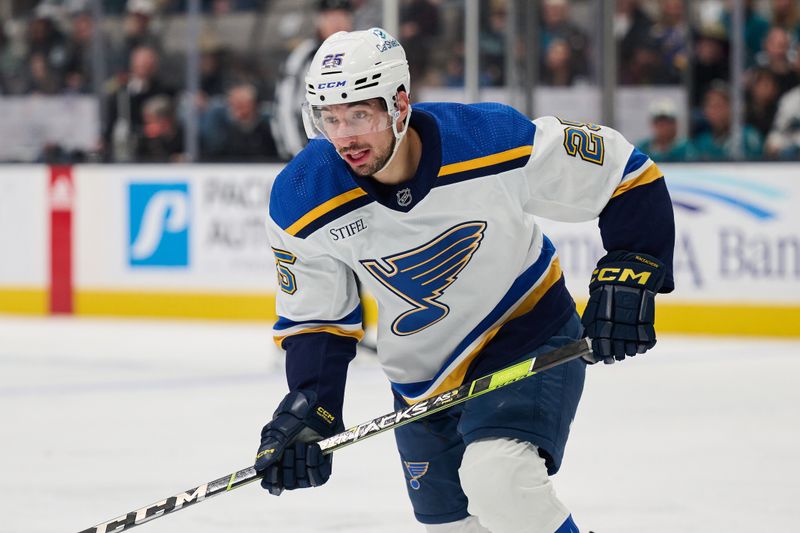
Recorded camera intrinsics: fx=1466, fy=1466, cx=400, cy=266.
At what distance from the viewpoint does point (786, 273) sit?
670 cm

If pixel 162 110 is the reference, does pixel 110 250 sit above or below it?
below

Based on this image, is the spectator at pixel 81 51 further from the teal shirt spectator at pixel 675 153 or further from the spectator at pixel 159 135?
the teal shirt spectator at pixel 675 153

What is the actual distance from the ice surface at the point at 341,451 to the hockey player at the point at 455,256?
781 millimetres

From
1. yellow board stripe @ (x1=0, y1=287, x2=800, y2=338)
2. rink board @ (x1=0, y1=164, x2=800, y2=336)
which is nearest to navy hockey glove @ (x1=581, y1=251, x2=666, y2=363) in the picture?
rink board @ (x1=0, y1=164, x2=800, y2=336)

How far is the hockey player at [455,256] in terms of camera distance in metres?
2.37

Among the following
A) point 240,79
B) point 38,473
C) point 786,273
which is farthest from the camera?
point 240,79

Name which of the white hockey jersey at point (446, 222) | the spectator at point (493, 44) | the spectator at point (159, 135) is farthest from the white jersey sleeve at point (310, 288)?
the spectator at point (159, 135)

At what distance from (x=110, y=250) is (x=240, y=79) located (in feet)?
4.05

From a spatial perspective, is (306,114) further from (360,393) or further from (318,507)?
(360,393)

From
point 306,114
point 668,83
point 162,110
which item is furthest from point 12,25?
point 306,114

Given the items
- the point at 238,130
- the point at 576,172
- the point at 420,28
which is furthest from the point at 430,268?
the point at 238,130

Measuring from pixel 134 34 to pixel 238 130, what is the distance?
100cm

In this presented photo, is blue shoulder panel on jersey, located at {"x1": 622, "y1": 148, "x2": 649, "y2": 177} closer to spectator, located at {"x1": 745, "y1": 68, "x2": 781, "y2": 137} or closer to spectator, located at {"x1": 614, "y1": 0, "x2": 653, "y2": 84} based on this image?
spectator, located at {"x1": 745, "y1": 68, "x2": 781, "y2": 137}

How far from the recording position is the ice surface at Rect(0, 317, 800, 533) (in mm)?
3379
